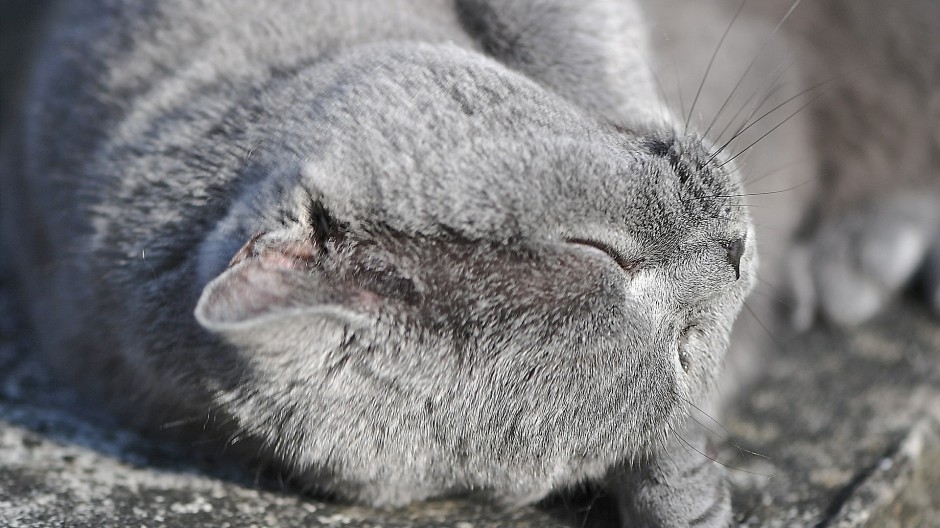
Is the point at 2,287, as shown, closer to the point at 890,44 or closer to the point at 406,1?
the point at 406,1

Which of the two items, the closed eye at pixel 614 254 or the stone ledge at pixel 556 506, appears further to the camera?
the stone ledge at pixel 556 506

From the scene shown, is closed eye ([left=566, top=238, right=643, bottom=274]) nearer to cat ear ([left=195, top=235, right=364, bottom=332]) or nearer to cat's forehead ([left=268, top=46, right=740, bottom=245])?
cat's forehead ([left=268, top=46, right=740, bottom=245])

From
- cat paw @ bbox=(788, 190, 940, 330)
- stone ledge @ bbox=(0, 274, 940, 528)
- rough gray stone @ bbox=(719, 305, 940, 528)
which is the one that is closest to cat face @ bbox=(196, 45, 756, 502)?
stone ledge @ bbox=(0, 274, 940, 528)

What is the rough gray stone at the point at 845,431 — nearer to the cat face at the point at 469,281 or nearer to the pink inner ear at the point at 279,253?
the cat face at the point at 469,281

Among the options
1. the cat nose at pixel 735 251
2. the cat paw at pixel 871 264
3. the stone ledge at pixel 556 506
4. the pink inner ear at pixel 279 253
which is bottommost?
the stone ledge at pixel 556 506

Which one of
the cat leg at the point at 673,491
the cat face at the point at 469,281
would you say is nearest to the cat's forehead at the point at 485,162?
the cat face at the point at 469,281

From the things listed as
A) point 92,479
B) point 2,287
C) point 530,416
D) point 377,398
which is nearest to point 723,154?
point 530,416
